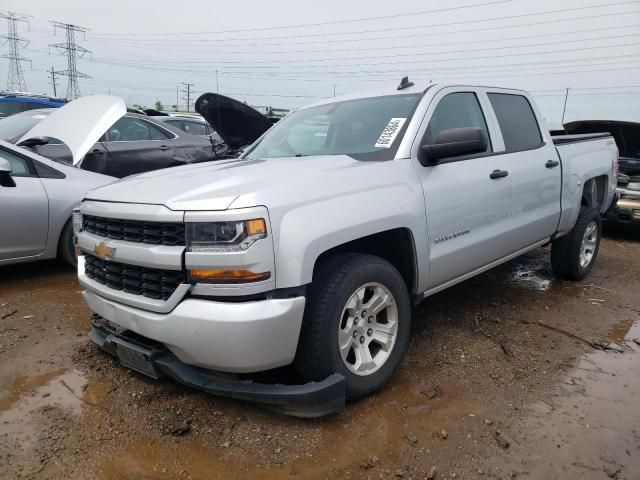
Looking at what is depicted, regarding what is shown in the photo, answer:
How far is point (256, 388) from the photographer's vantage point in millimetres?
2588

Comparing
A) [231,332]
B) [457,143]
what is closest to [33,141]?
[231,332]

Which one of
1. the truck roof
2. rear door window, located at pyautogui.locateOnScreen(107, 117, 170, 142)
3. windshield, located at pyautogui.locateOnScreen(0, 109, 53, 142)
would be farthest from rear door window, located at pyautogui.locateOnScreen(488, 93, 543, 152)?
windshield, located at pyautogui.locateOnScreen(0, 109, 53, 142)

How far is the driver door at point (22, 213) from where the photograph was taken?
4.72m

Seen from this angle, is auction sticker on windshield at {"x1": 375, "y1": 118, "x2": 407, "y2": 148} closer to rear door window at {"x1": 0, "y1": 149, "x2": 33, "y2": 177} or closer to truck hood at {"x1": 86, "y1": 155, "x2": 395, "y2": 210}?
truck hood at {"x1": 86, "y1": 155, "x2": 395, "y2": 210}

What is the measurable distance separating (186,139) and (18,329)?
434cm

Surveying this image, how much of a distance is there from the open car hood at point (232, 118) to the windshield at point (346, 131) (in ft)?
5.47

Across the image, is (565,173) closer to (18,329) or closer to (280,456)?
(280,456)

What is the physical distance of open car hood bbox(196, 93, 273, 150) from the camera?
586 centimetres

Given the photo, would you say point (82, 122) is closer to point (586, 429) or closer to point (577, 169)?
point (577, 169)

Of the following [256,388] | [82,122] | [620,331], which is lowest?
[620,331]

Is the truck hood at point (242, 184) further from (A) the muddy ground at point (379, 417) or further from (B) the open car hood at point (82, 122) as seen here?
(B) the open car hood at point (82, 122)

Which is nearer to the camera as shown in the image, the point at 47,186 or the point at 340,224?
the point at 340,224

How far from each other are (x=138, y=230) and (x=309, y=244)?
893 mm

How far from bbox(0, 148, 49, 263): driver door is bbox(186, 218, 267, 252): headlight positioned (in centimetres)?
313
